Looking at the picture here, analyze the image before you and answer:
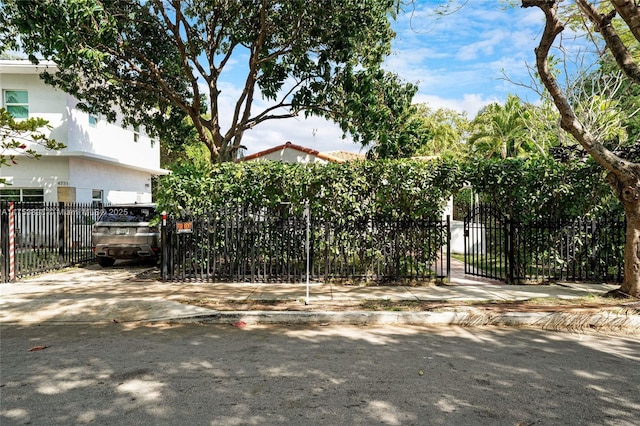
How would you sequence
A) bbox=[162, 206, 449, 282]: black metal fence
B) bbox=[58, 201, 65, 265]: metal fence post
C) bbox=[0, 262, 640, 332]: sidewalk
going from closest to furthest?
bbox=[0, 262, 640, 332]: sidewalk → bbox=[162, 206, 449, 282]: black metal fence → bbox=[58, 201, 65, 265]: metal fence post

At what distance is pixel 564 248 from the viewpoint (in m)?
9.47

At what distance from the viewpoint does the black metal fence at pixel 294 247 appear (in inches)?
375

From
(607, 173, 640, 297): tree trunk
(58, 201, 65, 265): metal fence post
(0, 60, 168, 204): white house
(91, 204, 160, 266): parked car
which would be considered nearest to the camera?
(607, 173, 640, 297): tree trunk

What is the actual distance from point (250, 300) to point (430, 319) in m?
3.22

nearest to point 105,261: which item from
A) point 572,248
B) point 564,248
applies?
point 564,248

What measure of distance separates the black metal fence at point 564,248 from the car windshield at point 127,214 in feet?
27.0

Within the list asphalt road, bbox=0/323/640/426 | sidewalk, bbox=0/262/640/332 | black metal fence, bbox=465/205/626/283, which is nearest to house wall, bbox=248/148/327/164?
sidewalk, bbox=0/262/640/332

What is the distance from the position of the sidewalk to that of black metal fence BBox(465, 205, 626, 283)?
1.61 feet

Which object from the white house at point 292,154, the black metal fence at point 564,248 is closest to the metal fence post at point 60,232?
the white house at point 292,154

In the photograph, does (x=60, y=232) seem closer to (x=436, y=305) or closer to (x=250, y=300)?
(x=250, y=300)

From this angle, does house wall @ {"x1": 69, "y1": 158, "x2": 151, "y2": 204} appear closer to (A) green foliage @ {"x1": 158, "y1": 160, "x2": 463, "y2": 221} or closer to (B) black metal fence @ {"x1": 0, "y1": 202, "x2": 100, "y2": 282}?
(B) black metal fence @ {"x1": 0, "y1": 202, "x2": 100, "y2": 282}

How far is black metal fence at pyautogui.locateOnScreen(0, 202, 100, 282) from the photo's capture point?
9789 mm

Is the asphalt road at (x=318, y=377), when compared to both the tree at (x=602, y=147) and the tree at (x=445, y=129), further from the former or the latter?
the tree at (x=445, y=129)

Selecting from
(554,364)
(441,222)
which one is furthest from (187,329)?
(441,222)
